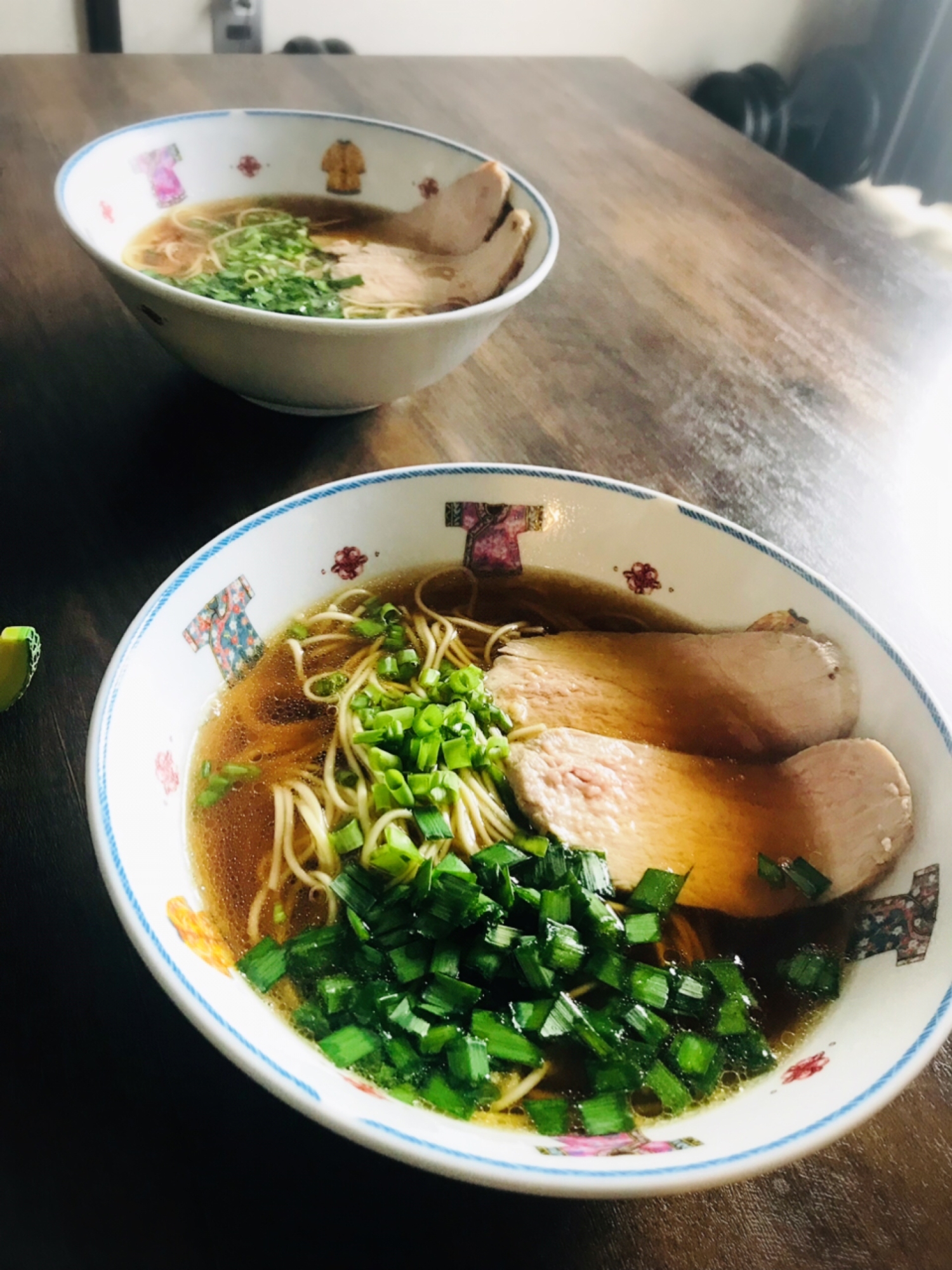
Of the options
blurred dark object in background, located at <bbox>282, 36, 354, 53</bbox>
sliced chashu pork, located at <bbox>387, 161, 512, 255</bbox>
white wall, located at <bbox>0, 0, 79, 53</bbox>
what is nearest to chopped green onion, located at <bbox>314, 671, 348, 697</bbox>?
sliced chashu pork, located at <bbox>387, 161, 512, 255</bbox>

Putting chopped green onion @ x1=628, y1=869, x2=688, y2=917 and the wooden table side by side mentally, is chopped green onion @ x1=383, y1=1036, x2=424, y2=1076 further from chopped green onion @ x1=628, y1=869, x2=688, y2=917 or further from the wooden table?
chopped green onion @ x1=628, y1=869, x2=688, y2=917

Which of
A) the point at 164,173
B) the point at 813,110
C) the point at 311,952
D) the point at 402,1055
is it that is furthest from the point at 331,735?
the point at 813,110

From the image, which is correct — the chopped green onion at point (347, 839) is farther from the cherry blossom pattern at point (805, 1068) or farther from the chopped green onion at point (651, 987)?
the cherry blossom pattern at point (805, 1068)

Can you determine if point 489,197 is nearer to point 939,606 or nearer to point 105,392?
point 105,392

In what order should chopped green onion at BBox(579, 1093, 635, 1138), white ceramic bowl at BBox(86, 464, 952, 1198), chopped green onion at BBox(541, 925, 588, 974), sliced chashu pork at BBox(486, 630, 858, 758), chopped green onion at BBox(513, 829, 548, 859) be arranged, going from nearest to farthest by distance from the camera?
white ceramic bowl at BBox(86, 464, 952, 1198) < chopped green onion at BBox(579, 1093, 635, 1138) < chopped green onion at BBox(541, 925, 588, 974) < chopped green onion at BBox(513, 829, 548, 859) < sliced chashu pork at BBox(486, 630, 858, 758)

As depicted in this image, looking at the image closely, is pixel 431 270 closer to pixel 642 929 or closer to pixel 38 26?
pixel 642 929

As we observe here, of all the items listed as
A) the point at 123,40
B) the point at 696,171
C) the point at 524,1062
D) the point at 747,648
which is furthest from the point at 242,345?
the point at 123,40
